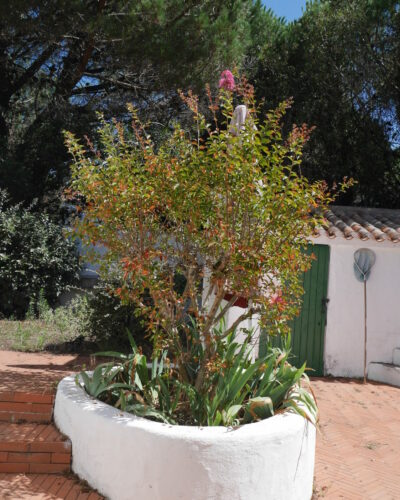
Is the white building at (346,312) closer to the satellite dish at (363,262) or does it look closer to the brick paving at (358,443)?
the satellite dish at (363,262)

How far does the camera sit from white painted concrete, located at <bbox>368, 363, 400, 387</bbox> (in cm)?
817

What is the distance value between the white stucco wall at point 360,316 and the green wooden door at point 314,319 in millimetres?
124

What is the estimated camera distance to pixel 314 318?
28.6 ft

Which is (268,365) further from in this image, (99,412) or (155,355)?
(99,412)

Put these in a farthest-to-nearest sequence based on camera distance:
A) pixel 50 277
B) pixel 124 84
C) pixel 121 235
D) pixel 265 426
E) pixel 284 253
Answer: pixel 124 84 → pixel 50 277 → pixel 121 235 → pixel 284 253 → pixel 265 426

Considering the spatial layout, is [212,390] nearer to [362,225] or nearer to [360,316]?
[360,316]

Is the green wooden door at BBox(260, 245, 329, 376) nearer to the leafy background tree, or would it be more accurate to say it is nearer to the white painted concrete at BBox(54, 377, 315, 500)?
the white painted concrete at BBox(54, 377, 315, 500)

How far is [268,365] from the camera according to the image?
4.11 metres

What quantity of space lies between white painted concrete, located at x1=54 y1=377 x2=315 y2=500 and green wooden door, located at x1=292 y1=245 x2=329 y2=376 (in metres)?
5.08

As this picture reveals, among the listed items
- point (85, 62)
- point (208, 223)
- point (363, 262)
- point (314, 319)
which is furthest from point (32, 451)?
point (85, 62)

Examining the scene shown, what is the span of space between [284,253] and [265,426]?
1.26m

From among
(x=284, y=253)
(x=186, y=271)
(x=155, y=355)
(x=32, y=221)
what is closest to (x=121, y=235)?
(x=186, y=271)

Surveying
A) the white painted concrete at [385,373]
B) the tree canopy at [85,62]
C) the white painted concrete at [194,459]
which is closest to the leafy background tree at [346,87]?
the tree canopy at [85,62]

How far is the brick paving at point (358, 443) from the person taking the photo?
161 inches
